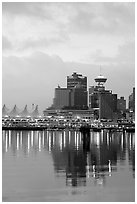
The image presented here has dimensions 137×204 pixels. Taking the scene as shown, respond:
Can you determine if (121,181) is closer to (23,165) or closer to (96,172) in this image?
(96,172)

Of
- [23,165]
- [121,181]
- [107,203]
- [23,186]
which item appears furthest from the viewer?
[23,165]

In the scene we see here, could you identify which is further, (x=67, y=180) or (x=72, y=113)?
(x=72, y=113)

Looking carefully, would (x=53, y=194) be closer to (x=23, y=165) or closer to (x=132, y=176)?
(x=132, y=176)

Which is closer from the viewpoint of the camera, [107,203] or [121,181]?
[107,203]

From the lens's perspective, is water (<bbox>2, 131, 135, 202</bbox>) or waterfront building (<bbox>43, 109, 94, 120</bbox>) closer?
water (<bbox>2, 131, 135, 202</bbox>)

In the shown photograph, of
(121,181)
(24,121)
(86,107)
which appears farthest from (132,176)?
(86,107)

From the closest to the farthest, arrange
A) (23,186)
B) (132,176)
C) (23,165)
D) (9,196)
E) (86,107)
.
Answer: (9,196)
(23,186)
(132,176)
(23,165)
(86,107)

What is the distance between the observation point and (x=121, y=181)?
1184 centimetres

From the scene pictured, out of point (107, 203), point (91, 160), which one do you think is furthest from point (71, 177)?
point (91, 160)

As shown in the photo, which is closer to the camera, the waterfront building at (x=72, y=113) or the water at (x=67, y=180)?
the water at (x=67, y=180)

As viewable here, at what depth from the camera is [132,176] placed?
1281 cm

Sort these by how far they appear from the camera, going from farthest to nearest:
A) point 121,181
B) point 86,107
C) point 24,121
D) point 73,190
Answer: point 86,107, point 24,121, point 121,181, point 73,190

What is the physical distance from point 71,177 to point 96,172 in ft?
4.99

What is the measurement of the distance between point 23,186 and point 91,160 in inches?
293
